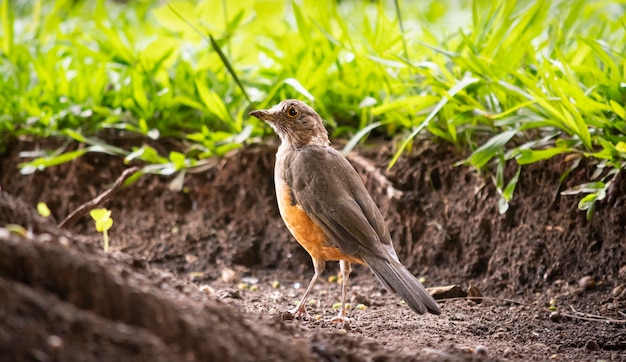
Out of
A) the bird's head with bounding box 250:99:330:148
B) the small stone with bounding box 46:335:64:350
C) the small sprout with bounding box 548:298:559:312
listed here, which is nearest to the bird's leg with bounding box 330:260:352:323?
the bird's head with bounding box 250:99:330:148

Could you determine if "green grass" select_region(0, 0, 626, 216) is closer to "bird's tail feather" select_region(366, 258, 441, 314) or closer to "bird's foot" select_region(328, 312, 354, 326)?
"bird's tail feather" select_region(366, 258, 441, 314)

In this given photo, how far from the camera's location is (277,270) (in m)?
5.02

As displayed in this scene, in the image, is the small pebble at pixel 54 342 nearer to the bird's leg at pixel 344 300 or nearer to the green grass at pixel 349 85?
the bird's leg at pixel 344 300

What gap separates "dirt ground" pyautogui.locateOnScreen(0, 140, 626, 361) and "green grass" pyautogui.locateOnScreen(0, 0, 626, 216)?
19cm

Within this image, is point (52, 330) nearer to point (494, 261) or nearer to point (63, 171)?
point (494, 261)

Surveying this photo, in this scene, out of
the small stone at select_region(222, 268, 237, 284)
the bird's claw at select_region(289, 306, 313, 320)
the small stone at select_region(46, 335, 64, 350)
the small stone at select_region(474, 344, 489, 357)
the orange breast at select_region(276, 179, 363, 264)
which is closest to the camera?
the small stone at select_region(46, 335, 64, 350)

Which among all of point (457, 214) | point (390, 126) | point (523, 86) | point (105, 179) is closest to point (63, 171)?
point (105, 179)

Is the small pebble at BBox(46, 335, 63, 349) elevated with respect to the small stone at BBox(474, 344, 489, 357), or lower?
elevated

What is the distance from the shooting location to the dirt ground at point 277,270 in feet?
6.88

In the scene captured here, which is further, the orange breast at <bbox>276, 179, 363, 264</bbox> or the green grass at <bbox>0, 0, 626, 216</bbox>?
the green grass at <bbox>0, 0, 626, 216</bbox>

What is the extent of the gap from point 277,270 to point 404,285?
1.55 metres

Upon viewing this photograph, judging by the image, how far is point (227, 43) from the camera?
5625 millimetres

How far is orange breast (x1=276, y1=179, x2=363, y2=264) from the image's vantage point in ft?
13.0

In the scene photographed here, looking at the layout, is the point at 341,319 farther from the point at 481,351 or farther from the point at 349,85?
the point at 349,85
